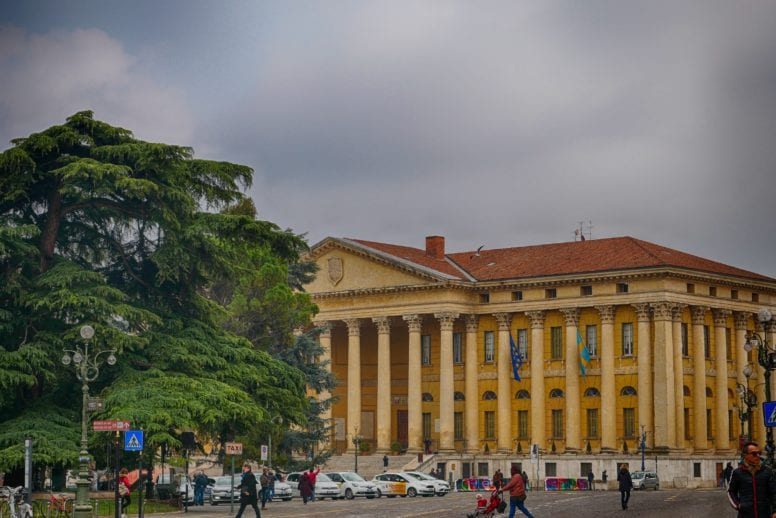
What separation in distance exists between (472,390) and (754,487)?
6996 centimetres

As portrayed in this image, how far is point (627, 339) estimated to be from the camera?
8694 cm

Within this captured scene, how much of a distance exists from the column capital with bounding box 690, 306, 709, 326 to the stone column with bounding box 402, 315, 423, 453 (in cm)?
1703

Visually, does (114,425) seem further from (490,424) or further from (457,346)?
(457,346)

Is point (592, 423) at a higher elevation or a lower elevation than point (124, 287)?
lower

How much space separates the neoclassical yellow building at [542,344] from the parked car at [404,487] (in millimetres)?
19668

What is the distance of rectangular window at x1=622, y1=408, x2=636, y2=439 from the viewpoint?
283ft

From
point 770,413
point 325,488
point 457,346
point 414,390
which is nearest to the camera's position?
point 770,413

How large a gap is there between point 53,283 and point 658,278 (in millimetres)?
44246

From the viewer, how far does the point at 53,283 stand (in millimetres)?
49438

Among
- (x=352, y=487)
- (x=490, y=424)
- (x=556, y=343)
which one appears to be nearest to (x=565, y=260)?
(x=556, y=343)

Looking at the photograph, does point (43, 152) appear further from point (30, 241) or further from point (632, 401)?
point (632, 401)

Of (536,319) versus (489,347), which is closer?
(536,319)

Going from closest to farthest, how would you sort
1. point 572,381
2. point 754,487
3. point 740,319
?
point 754,487
point 572,381
point 740,319

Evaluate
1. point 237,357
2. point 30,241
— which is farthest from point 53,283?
point 237,357
